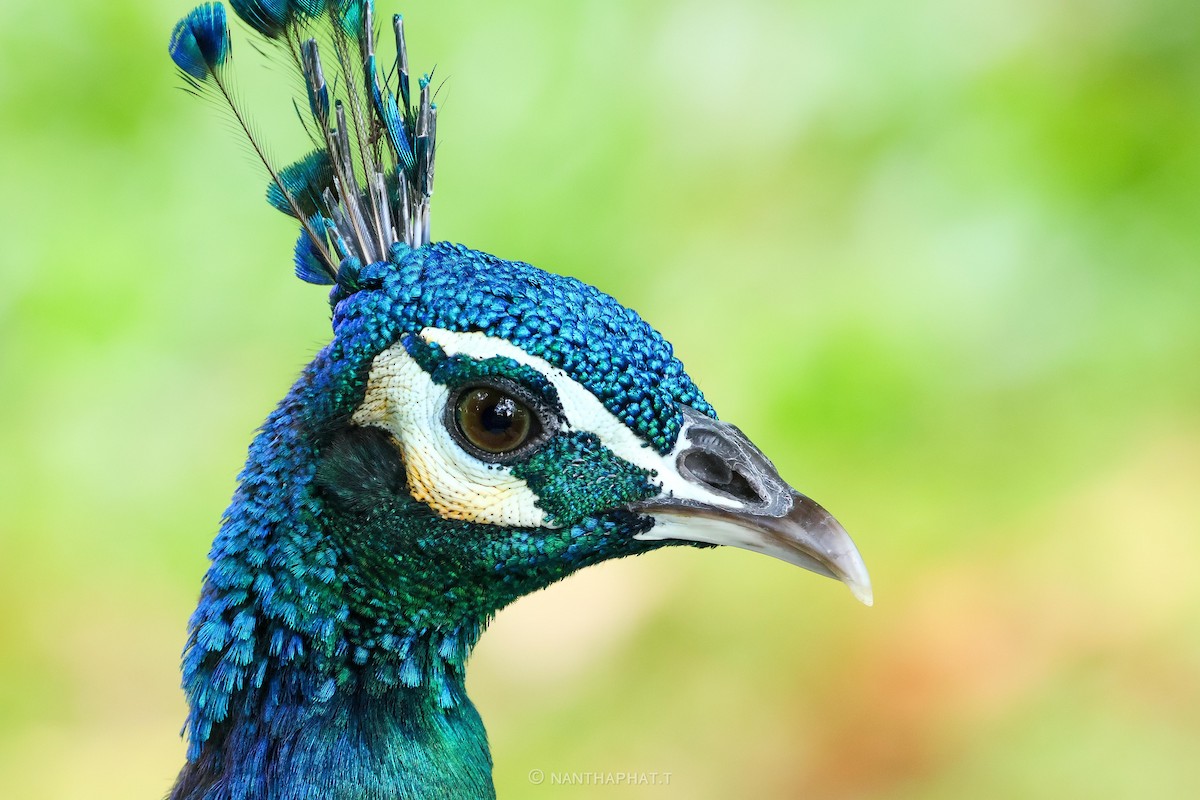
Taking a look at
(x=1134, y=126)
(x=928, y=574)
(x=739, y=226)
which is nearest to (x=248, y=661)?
(x=928, y=574)

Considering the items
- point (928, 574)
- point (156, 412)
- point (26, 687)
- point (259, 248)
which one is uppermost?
point (259, 248)

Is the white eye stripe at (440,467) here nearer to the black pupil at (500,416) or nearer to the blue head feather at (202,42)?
the black pupil at (500,416)

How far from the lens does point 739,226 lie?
3234mm

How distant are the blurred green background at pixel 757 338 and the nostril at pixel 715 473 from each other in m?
1.66

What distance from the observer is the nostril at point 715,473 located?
3.71 feet

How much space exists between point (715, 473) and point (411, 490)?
29 cm

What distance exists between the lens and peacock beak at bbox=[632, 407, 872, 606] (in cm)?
110

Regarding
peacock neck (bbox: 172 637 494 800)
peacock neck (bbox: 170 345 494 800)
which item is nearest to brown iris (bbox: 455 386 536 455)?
peacock neck (bbox: 170 345 494 800)

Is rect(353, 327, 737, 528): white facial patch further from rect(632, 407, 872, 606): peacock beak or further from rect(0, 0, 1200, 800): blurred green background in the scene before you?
rect(0, 0, 1200, 800): blurred green background

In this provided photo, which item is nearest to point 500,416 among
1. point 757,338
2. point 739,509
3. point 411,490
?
point 411,490

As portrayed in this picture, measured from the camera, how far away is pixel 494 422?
3.67 feet

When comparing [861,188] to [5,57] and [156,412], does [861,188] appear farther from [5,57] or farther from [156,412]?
[5,57]

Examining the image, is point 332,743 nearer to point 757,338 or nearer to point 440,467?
point 440,467

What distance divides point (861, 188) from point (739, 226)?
1.11 feet
